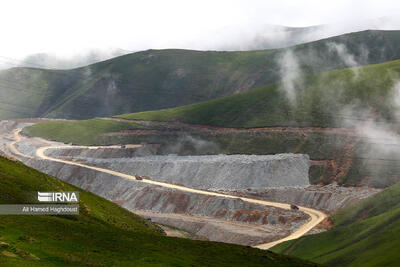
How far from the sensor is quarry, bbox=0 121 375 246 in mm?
124750

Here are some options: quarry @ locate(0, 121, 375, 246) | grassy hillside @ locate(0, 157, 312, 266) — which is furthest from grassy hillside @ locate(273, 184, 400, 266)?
grassy hillside @ locate(0, 157, 312, 266)

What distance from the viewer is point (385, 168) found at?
152 metres

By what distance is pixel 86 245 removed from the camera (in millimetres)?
44656

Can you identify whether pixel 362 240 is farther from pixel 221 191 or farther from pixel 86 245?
pixel 221 191

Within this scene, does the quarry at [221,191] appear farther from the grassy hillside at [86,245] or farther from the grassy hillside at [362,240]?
the grassy hillside at [86,245]

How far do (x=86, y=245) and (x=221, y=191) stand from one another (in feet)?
399

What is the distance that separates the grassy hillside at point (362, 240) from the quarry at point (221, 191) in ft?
49.8

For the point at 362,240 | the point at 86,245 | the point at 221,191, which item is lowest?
the point at 221,191

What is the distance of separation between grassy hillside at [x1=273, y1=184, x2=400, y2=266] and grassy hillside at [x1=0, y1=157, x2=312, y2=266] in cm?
1776

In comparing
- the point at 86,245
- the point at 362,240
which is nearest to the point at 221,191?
the point at 362,240

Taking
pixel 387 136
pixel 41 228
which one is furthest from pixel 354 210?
pixel 41 228

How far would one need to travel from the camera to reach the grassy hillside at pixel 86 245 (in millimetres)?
38656

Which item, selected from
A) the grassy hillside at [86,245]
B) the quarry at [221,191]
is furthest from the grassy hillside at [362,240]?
the grassy hillside at [86,245]

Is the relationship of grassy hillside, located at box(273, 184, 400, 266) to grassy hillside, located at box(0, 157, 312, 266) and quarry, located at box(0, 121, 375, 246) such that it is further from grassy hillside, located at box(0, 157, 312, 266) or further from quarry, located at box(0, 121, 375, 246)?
grassy hillside, located at box(0, 157, 312, 266)
